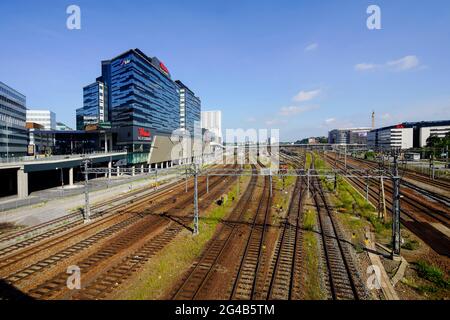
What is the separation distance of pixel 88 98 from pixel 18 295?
381ft

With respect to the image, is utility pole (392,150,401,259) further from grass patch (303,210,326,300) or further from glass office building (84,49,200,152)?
glass office building (84,49,200,152)

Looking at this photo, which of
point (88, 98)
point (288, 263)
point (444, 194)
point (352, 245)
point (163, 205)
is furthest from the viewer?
point (88, 98)

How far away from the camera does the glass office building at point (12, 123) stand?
62.0 m

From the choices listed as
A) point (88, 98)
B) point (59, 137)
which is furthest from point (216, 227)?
point (88, 98)

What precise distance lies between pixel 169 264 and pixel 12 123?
7375 cm

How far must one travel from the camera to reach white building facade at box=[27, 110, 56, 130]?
163m

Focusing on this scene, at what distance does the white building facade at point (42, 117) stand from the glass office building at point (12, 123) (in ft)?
340

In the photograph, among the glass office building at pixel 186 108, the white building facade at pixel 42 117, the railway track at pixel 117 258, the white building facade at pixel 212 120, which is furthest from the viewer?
the white building facade at pixel 212 120

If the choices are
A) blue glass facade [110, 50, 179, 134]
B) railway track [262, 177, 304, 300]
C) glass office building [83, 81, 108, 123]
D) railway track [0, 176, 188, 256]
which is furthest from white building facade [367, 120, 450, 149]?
railway track [0, 176, 188, 256]

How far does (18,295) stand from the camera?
40.7 feet

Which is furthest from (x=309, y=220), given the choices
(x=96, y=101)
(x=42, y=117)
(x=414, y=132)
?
(x=42, y=117)

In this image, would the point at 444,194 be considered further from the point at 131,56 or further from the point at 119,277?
the point at 131,56

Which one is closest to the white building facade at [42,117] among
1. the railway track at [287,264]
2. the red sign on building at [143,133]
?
the red sign on building at [143,133]

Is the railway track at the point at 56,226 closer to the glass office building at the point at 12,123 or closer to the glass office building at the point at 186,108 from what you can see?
the glass office building at the point at 12,123
